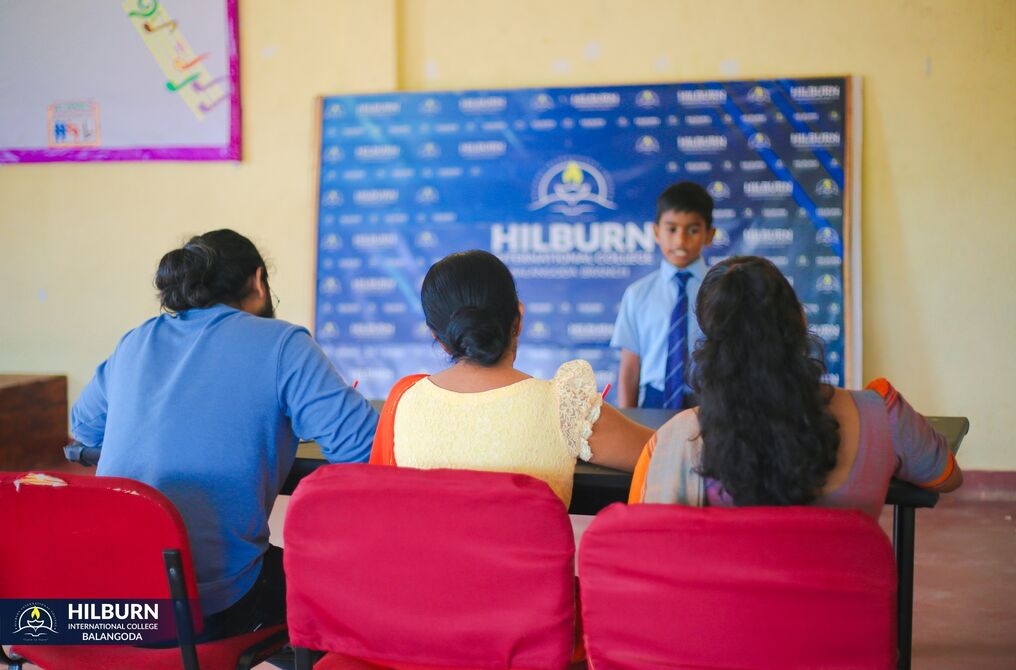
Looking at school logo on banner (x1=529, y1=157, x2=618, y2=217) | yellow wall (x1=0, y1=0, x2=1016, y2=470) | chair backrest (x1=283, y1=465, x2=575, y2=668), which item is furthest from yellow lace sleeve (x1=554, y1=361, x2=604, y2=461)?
yellow wall (x1=0, y1=0, x2=1016, y2=470)

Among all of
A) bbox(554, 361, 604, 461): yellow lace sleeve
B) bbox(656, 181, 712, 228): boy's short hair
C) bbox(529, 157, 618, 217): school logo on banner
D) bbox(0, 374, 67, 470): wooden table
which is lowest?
bbox(0, 374, 67, 470): wooden table

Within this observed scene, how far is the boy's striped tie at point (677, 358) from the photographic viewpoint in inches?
112

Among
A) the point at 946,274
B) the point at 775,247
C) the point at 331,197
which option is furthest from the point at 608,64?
the point at 946,274

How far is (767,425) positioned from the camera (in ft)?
4.24

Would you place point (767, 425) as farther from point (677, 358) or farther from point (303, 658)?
point (677, 358)

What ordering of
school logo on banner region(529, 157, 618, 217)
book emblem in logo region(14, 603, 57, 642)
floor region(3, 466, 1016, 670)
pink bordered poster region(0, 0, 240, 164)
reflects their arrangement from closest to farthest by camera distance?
book emblem in logo region(14, 603, 57, 642) → floor region(3, 466, 1016, 670) → school logo on banner region(529, 157, 618, 217) → pink bordered poster region(0, 0, 240, 164)

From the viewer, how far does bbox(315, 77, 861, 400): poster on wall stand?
12.3ft

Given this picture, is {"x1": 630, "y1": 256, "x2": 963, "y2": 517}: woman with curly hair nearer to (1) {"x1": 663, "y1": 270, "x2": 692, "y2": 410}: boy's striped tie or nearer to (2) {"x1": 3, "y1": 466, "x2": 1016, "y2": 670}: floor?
(2) {"x1": 3, "y1": 466, "x2": 1016, "y2": 670}: floor

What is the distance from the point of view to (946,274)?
378 cm

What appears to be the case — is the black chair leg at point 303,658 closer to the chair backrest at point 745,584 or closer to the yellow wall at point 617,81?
the chair backrest at point 745,584

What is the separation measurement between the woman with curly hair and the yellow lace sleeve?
13cm

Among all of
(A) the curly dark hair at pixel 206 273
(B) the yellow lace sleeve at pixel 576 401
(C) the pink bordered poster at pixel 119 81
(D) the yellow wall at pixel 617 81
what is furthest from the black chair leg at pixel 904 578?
(C) the pink bordered poster at pixel 119 81

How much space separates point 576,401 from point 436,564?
383 mm

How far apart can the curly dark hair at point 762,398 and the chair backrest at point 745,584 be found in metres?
0.21
